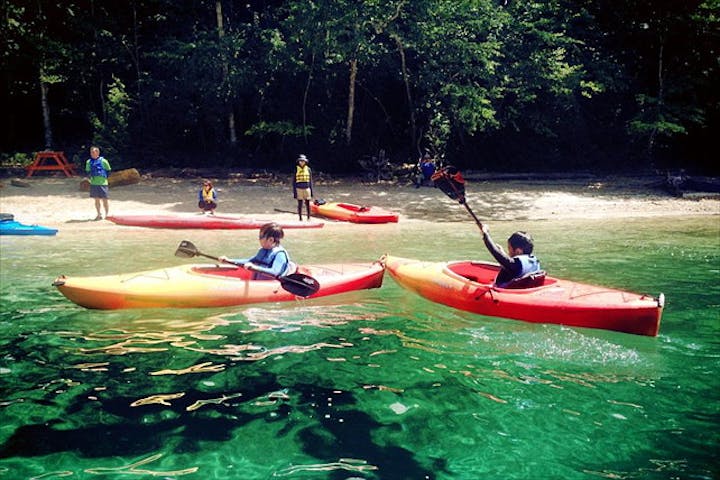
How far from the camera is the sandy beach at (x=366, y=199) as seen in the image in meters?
15.4

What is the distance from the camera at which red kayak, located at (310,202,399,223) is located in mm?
14086

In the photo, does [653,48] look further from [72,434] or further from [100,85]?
[72,434]

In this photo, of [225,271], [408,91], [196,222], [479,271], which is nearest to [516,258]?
[479,271]

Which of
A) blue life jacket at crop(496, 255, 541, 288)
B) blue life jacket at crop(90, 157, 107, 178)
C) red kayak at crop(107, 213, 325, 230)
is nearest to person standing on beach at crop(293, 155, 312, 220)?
red kayak at crop(107, 213, 325, 230)

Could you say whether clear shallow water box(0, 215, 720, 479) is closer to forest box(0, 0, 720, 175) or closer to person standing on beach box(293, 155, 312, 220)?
person standing on beach box(293, 155, 312, 220)

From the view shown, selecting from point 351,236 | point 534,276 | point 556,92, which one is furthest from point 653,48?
point 534,276

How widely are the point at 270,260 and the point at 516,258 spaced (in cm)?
306

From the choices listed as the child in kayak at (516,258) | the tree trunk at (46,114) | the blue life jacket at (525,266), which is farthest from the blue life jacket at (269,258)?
the tree trunk at (46,114)

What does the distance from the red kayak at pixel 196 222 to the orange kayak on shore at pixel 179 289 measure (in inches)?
209

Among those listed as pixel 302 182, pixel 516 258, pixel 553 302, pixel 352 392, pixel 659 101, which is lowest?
pixel 352 392

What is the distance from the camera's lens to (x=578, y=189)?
19047 mm

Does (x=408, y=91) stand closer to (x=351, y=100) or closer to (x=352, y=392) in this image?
(x=351, y=100)

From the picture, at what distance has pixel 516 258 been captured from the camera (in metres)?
7.05

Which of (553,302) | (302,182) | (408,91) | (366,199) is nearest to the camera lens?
(553,302)
